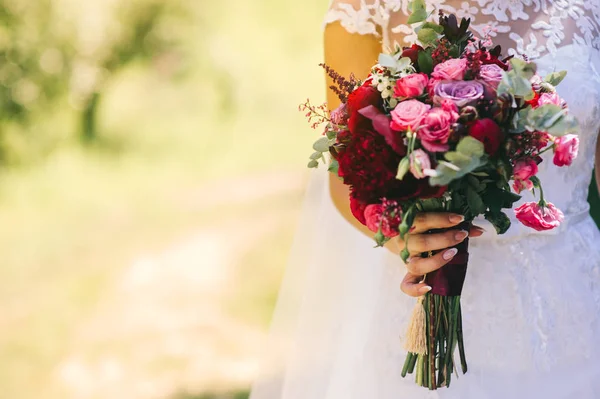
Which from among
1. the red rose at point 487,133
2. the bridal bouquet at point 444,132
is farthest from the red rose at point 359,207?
the red rose at point 487,133

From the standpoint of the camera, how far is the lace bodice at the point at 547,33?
1620mm

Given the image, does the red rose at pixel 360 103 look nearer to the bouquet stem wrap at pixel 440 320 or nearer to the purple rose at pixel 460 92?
the purple rose at pixel 460 92

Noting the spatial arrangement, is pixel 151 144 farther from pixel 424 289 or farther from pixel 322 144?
pixel 424 289

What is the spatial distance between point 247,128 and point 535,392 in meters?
3.84

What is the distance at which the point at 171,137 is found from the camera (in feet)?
17.4

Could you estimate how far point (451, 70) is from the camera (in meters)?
1.26

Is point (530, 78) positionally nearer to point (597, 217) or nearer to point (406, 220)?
point (406, 220)

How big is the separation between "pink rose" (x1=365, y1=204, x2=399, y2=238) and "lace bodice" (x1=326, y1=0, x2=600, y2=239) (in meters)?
0.53

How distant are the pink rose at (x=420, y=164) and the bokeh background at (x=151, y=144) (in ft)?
10.8

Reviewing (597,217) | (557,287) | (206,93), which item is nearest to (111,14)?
(206,93)

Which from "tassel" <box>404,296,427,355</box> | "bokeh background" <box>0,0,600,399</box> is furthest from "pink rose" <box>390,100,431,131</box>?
"bokeh background" <box>0,0,600,399</box>

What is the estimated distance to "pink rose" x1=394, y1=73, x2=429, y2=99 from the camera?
127 cm

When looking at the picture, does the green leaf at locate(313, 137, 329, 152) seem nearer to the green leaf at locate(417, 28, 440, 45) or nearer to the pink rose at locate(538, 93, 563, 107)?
the green leaf at locate(417, 28, 440, 45)

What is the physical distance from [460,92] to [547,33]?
0.55 metres
